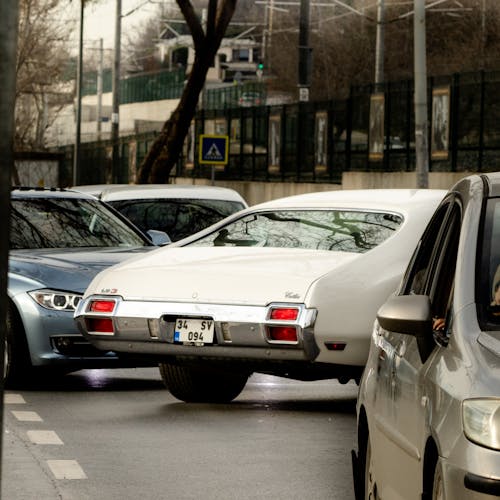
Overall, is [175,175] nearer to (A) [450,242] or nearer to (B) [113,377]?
(B) [113,377]

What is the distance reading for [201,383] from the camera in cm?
1226

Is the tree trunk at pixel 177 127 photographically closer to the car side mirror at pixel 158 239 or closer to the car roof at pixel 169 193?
the car roof at pixel 169 193

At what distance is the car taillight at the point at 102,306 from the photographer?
11.4 meters

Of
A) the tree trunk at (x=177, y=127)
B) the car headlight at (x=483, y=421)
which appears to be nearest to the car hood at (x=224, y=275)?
the car headlight at (x=483, y=421)

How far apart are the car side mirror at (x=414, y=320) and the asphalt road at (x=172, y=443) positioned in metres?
2.77

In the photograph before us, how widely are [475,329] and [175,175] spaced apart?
58.8 metres

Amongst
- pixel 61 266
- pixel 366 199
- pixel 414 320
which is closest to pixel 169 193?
pixel 61 266

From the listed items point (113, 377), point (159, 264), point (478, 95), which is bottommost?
point (113, 377)

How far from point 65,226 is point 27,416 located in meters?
3.61

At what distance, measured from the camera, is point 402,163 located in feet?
141

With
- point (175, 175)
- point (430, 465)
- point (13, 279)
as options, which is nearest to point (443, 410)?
point (430, 465)

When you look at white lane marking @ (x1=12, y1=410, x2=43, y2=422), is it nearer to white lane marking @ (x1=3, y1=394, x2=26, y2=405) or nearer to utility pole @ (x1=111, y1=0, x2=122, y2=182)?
white lane marking @ (x1=3, y1=394, x2=26, y2=405)

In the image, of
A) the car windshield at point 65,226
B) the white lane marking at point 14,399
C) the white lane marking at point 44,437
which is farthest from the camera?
the car windshield at point 65,226

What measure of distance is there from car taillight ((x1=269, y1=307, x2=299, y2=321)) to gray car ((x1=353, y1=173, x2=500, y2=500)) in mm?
3569
